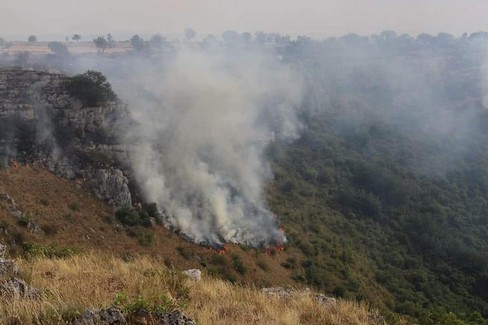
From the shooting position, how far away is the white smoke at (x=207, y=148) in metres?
51.2

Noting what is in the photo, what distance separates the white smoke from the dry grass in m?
35.1

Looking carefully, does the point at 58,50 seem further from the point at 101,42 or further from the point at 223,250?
the point at 223,250

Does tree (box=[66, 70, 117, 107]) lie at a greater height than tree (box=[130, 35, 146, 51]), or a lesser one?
lesser

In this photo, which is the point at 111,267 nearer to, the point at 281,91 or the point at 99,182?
the point at 99,182

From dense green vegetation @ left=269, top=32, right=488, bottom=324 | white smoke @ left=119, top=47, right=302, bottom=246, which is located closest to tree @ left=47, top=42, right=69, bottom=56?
white smoke @ left=119, top=47, right=302, bottom=246

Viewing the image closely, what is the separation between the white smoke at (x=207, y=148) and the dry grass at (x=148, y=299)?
115 feet

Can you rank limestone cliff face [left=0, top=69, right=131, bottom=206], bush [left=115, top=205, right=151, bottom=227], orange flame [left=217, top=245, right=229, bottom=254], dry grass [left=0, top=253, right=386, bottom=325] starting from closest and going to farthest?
1. dry grass [left=0, top=253, right=386, bottom=325]
2. bush [left=115, top=205, right=151, bottom=227]
3. orange flame [left=217, top=245, right=229, bottom=254]
4. limestone cliff face [left=0, top=69, right=131, bottom=206]

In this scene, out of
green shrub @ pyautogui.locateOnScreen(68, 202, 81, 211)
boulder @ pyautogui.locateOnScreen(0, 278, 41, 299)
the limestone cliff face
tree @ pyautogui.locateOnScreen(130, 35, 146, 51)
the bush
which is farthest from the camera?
tree @ pyautogui.locateOnScreen(130, 35, 146, 51)

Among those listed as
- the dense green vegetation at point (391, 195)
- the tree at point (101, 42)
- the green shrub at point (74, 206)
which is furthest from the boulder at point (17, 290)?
the tree at point (101, 42)

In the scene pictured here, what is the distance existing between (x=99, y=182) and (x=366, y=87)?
119m

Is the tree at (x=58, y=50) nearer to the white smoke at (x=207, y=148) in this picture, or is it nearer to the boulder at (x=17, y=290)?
the white smoke at (x=207, y=148)

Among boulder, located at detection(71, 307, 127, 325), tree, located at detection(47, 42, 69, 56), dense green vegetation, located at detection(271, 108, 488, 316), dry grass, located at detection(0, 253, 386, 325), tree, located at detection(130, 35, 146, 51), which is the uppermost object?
tree, located at detection(130, 35, 146, 51)

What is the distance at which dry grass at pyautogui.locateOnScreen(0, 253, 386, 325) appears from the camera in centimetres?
741

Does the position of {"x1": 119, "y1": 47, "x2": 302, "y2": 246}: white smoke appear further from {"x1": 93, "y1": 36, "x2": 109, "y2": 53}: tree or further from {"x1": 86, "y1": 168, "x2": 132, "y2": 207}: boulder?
{"x1": 93, "y1": 36, "x2": 109, "y2": 53}: tree
